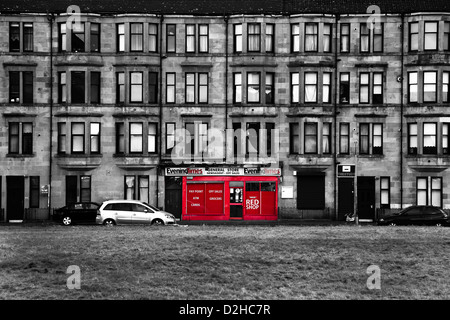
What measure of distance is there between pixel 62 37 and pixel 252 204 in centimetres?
1986

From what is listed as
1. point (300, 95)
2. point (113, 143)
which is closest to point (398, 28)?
point (300, 95)

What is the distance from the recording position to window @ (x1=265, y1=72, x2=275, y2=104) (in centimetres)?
5028

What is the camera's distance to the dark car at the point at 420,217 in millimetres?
39656

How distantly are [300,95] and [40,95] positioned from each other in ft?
66.8

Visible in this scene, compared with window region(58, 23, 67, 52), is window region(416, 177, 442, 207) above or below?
below

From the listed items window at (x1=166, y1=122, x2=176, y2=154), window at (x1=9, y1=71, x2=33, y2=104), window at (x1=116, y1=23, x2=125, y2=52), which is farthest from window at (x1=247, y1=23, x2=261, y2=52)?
window at (x1=9, y1=71, x2=33, y2=104)

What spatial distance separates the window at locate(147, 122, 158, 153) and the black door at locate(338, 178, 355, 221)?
1482cm

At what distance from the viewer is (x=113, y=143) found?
1961 inches

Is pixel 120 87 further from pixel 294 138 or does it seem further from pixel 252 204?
pixel 294 138

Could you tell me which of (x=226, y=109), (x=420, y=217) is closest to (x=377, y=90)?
(x=226, y=109)

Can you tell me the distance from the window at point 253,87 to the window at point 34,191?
17747mm

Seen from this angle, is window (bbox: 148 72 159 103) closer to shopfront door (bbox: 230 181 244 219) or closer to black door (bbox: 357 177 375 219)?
shopfront door (bbox: 230 181 244 219)

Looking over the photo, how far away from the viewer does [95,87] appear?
50.0m
